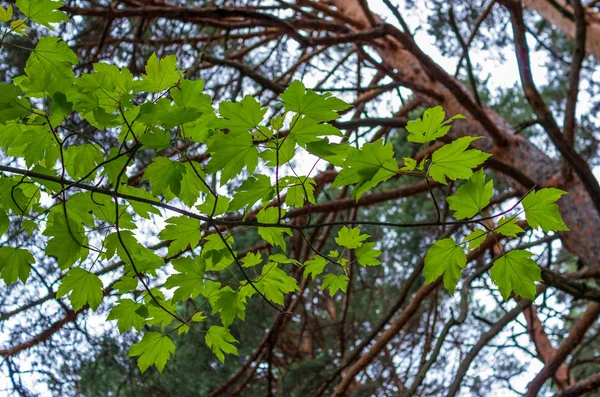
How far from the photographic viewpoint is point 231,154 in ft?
3.70

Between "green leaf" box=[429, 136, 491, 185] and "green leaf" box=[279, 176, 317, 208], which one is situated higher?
"green leaf" box=[279, 176, 317, 208]

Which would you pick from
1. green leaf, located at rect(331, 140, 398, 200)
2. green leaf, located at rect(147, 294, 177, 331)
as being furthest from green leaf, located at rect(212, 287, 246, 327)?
green leaf, located at rect(331, 140, 398, 200)

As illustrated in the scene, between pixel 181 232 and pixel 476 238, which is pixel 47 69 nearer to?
pixel 181 232

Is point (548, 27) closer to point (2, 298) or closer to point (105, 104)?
point (2, 298)

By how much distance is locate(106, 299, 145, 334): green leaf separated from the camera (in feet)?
4.45

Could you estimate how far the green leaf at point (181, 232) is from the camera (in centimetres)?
134

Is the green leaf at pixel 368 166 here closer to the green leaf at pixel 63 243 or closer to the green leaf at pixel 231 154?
the green leaf at pixel 231 154

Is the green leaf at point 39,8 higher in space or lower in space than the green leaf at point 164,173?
higher

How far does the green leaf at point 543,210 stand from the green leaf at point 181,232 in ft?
2.23

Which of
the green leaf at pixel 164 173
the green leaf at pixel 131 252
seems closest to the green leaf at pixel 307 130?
the green leaf at pixel 164 173

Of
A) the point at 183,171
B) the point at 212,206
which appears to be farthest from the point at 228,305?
the point at 183,171

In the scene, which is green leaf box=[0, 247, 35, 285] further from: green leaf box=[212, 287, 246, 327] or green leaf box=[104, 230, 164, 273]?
green leaf box=[212, 287, 246, 327]

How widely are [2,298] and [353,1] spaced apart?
340 cm

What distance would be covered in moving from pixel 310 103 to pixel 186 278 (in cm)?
50
